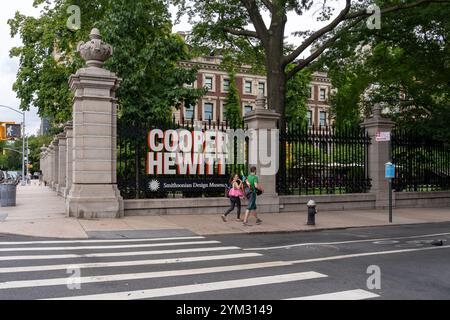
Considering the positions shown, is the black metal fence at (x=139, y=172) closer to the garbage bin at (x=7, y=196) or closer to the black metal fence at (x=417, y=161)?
the garbage bin at (x=7, y=196)

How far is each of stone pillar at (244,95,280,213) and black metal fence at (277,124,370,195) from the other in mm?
644

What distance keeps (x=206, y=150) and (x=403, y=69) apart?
13.2 metres

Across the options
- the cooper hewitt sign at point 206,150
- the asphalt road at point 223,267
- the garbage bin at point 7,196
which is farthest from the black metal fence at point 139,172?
the garbage bin at point 7,196

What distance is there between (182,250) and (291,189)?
31.5 feet

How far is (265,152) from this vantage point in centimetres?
1770

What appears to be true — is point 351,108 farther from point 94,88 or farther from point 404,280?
point 404,280

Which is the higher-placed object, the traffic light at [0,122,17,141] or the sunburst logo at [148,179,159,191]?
the traffic light at [0,122,17,141]

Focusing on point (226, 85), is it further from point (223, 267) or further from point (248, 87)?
point (223, 267)

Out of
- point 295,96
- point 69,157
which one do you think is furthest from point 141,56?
point 295,96

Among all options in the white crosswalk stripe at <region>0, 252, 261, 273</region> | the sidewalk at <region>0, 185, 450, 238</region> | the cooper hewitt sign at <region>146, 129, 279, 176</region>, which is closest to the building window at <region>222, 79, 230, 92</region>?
the cooper hewitt sign at <region>146, 129, 279, 176</region>

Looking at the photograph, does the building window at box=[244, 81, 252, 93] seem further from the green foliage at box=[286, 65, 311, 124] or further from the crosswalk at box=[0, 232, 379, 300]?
the crosswalk at box=[0, 232, 379, 300]

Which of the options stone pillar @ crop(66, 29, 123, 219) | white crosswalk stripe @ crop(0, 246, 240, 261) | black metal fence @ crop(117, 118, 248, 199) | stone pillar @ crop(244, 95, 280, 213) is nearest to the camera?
white crosswalk stripe @ crop(0, 246, 240, 261)

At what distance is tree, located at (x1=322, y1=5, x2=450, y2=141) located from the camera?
2155cm
